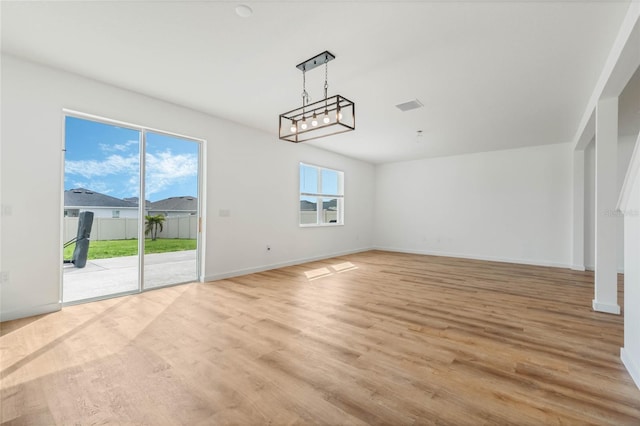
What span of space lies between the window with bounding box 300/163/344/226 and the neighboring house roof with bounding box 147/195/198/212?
2567 mm

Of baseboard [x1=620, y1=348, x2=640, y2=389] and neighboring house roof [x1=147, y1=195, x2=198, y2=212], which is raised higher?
neighboring house roof [x1=147, y1=195, x2=198, y2=212]

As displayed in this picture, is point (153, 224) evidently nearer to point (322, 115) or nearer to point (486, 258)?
point (322, 115)

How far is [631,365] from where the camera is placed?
1.97 metres

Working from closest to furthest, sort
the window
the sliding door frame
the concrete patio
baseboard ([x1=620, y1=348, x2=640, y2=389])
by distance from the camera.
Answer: baseboard ([x1=620, y1=348, x2=640, y2=389])
the sliding door frame
the concrete patio
the window

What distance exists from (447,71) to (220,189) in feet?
12.6

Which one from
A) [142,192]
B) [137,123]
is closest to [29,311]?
[142,192]

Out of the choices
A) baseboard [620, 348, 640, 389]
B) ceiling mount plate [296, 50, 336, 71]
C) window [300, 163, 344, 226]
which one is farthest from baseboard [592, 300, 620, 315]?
window [300, 163, 344, 226]

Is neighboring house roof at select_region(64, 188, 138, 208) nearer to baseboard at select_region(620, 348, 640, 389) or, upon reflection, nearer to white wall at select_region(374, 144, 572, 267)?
baseboard at select_region(620, 348, 640, 389)

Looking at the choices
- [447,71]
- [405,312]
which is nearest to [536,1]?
[447,71]

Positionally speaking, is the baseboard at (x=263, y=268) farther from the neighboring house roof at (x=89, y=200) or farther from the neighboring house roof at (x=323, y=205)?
the neighboring house roof at (x=89, y=200)

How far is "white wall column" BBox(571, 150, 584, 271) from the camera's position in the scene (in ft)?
19.0

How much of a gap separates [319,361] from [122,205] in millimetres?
3554

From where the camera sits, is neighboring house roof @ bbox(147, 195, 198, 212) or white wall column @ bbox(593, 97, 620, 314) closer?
white wall column @ bbox(593, 97, 620, 314)

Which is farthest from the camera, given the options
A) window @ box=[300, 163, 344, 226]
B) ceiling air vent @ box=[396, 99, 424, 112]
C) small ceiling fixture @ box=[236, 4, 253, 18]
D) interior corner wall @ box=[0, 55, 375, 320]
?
window @ box=[300, 163, 344, 226]
